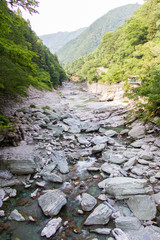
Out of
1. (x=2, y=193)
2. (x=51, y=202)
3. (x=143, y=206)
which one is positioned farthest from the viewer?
(x=2, y=193)

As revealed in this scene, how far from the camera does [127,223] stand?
391 cm

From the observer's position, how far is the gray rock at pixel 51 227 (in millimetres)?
3731

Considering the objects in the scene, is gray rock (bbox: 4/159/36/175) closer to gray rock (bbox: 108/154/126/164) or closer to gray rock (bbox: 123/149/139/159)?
gray rock (bbox: 108/154/126/164)

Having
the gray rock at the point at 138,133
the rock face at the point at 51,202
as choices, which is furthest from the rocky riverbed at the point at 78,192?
the gray rock at the point at 138,133

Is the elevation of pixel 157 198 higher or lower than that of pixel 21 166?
lower

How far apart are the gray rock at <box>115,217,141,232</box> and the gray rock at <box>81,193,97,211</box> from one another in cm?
88

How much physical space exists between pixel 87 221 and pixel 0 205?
2882mm

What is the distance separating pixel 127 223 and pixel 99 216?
797mm

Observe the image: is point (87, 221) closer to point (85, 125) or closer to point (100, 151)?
point (100, 151)

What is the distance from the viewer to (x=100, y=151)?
28.3ft

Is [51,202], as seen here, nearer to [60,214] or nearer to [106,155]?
[60,214]

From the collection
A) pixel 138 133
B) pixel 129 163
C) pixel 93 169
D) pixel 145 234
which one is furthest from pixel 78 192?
pixel 138 133

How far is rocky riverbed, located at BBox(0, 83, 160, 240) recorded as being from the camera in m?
3.86

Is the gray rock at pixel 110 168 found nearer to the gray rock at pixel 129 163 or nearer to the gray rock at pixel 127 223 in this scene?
the gray rock at pixel 129 163
